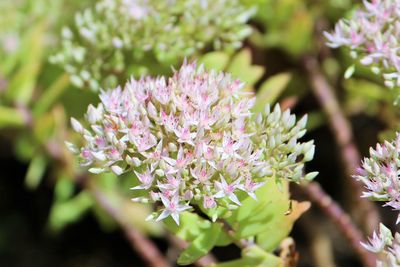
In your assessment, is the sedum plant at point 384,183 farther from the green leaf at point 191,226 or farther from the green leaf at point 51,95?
the green leaf at point 51,95

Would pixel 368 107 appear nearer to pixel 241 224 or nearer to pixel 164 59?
pixel 164 59

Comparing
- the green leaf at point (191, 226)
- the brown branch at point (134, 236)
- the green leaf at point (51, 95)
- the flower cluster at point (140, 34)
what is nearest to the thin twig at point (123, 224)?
the brown branch at point (134, 236)

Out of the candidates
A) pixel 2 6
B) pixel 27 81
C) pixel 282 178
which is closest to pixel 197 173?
pixel 282 178

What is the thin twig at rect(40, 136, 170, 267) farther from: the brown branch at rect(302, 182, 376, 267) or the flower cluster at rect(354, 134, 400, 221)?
the flower cluster at rect(354, 134, 400, 221)

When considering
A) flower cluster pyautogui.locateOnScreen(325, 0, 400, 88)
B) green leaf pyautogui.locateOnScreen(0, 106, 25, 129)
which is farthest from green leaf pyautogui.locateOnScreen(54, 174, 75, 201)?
flower cluster pyautogui.locateOnScreen(325, 0, 400, 88)

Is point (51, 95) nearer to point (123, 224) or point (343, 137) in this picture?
point (123, 224)

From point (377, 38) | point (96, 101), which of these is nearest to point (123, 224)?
point (96, 101)
